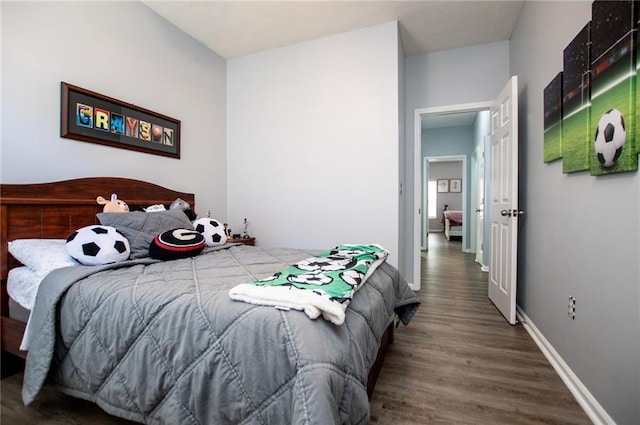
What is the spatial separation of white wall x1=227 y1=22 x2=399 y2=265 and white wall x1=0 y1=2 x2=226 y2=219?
15.0 inches

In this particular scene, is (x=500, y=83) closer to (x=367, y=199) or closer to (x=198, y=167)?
(x=367, y=199)

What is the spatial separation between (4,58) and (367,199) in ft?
9.48

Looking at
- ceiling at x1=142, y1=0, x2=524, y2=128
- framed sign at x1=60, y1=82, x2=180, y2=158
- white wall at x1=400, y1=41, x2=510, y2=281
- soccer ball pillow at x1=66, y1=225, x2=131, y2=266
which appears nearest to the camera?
soccer ball pillow at x1=66, y1=225, x2=131, y2=266

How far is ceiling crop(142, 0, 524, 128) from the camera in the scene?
2719mm

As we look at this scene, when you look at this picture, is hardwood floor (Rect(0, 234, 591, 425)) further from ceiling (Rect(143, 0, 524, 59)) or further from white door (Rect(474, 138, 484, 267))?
ceiling (Rect(143, 0, 524, 59))

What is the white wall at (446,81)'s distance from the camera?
3410 mm

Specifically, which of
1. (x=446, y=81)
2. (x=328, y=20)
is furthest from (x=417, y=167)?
(x=328, y=20)

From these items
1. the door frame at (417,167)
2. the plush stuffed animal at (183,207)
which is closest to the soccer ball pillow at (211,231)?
the plush stuffed animal at (183,207)

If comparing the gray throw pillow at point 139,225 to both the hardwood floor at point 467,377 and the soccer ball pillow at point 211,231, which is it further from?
the hardwood floor at point 467,377

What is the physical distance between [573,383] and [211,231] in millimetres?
2604

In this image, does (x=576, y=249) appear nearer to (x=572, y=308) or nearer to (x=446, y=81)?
(x=572, y=308)

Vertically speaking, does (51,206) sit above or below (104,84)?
below

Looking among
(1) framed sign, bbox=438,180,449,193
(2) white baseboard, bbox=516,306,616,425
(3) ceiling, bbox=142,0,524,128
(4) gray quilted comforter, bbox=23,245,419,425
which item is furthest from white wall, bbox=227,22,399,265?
(1) framed sign, bbox=438,180,449,193

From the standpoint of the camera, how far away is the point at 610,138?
50.7 inches
